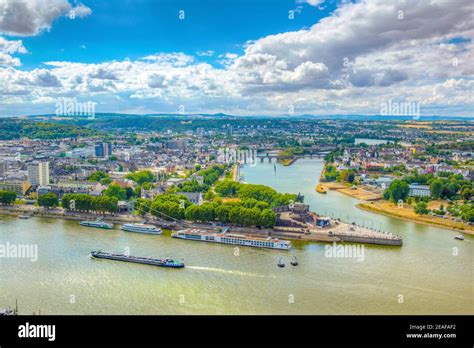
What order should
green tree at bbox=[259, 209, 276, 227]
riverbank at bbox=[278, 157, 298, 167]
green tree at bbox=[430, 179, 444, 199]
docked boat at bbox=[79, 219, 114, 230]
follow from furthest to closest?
riverbank at bbox=[278, 157, 298, 167], green tree at bbox=[430, 179, 444, 199], docked boat at bbox=[79, 219, 114, 230], green tree at bbox=[259, 209, 276, 227]

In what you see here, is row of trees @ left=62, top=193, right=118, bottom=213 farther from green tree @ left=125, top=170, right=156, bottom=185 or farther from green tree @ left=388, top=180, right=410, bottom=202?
green tree @ left=388, top=180, right=410, bottom=202

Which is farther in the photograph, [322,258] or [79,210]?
[79,210]

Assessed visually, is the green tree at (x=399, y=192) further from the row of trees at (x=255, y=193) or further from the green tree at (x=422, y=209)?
the row of trees at (x=255, y=193)

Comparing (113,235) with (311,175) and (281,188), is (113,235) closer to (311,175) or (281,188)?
(281,188)

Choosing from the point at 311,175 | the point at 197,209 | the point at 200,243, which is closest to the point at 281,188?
the point at 311,175

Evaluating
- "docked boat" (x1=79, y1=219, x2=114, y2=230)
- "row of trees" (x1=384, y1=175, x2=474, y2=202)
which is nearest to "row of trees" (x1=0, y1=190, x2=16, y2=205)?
"docked boat" (x1=79, y1=219, x2=114, y2=230)

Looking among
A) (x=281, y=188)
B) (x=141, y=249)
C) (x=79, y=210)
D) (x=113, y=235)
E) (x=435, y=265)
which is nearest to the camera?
(x=435, y=265)
